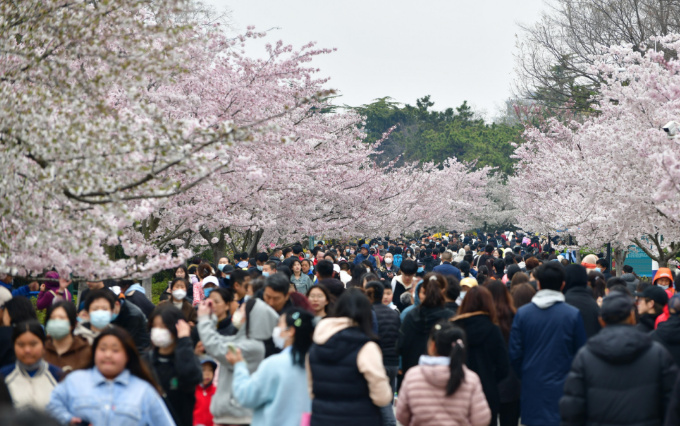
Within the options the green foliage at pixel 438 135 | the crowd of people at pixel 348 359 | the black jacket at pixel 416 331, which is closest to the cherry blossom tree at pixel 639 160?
the crowd of people at pixel 348 359

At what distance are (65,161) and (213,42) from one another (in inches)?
455

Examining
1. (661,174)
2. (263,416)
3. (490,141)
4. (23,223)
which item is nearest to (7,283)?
(23,223)

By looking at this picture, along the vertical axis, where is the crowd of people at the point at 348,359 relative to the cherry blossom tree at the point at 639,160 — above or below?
below

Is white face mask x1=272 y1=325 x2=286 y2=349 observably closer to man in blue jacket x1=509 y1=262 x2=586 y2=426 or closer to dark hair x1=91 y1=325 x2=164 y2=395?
dark hair x1=91 y1=325 x2=164 y2=395

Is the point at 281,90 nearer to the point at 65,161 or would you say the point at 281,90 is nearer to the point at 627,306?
the point at 65,161

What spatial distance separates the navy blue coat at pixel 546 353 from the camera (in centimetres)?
705

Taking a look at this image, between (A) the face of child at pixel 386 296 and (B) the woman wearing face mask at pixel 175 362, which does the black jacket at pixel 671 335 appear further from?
(B) the woman wearing face mask at pixel 175 362

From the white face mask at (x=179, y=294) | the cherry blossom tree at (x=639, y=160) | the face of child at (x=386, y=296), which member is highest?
the cherry blossom tree at (x=639, y=160)

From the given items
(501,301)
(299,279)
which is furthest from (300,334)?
(299,279)

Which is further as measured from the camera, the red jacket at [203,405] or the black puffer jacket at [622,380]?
the red jacket at [203,405]

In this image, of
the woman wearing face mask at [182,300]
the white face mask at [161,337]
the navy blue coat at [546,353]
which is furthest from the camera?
the woman wearing face mask at [182,300]

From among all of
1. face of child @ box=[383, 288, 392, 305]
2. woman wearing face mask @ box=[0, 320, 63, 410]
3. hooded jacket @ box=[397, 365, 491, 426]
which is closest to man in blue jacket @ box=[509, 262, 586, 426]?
hooded jacket @ box=[397, 365, 491, 426]

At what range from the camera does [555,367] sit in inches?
278

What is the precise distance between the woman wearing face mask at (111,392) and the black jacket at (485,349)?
3148mm
